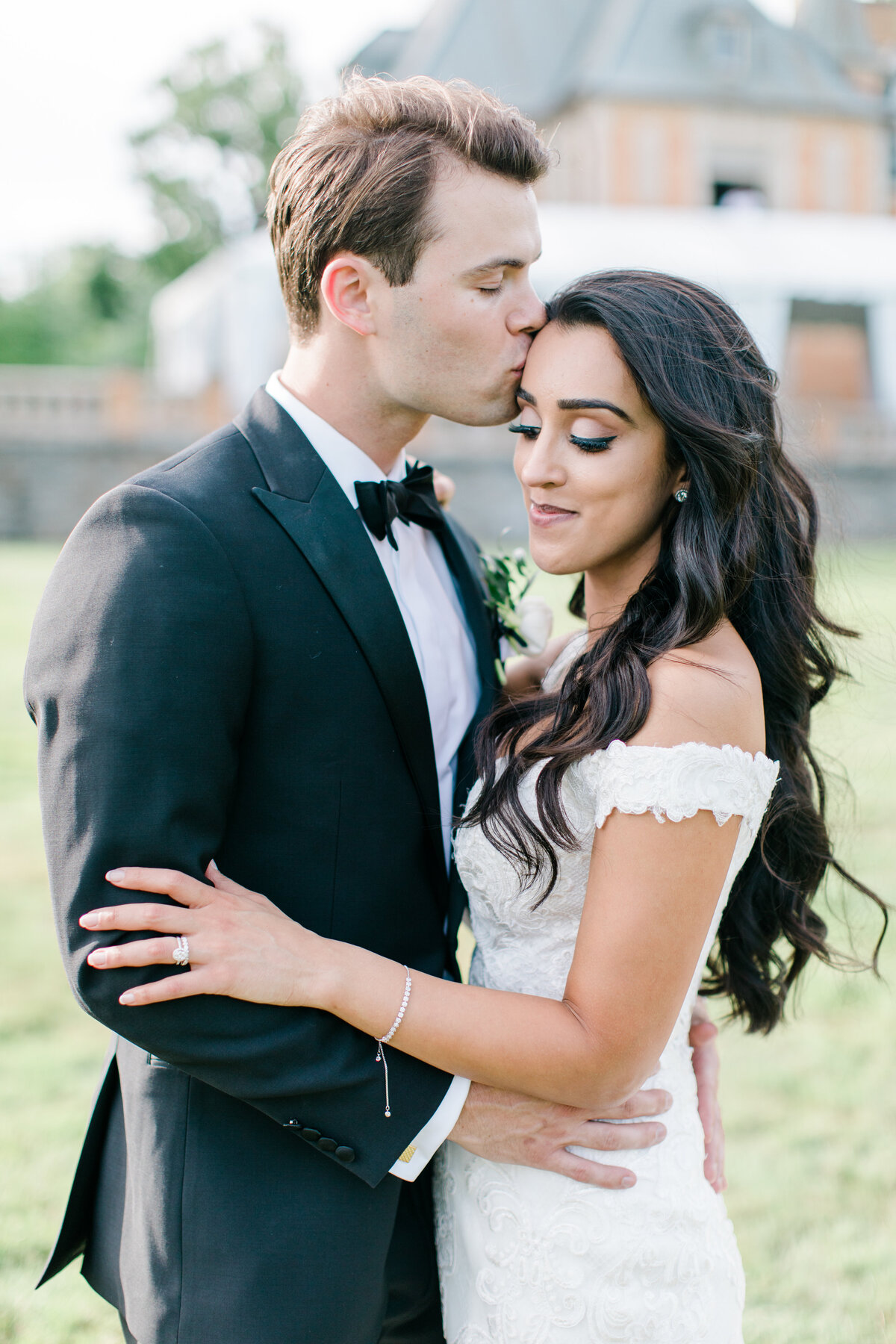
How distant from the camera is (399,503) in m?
2.39

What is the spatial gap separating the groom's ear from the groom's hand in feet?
5.07

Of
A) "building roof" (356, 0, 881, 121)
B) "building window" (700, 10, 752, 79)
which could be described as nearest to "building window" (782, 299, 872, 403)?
"building roof" (356, 0, 881, 121)

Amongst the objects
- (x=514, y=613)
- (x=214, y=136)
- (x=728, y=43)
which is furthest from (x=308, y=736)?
(x=214, y=136)

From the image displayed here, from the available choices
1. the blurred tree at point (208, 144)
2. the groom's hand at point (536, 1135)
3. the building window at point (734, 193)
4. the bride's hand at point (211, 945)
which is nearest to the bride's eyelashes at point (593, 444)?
the bride's hand at point (211, 945)

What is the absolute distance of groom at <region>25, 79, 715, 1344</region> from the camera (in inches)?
69.1

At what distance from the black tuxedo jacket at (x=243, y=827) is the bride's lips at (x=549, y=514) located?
377mm

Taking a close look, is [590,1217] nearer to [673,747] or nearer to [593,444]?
[673,747]

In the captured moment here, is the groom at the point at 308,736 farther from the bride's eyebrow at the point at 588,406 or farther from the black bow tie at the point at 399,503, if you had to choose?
the bride's eyebrow at the point at 588,406

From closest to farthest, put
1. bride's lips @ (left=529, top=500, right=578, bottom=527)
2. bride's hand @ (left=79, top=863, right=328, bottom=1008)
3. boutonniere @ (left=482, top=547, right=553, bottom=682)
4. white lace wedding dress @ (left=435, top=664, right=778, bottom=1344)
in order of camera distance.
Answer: bride's hand @ (left=79, top=863, right=328, bottom=1008)
white lace wedding dress @ (left=435, top=664, right=778, bottom=1344)
bride's lips @ (left=529, top=500, right=578, bottom=527)
boutonniere @ (left=482, top=547, right=553, bottom=682)

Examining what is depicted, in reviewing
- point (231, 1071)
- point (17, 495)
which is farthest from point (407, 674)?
point (17, 495)

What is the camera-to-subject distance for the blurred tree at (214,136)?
39906 millimetres

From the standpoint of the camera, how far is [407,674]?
2.06 metres

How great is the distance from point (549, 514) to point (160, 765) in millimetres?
966

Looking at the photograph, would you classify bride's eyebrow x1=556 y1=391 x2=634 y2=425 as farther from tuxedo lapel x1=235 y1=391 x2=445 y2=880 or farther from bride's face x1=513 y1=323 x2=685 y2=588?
tuxedo lapel x1=235 y1=391 x2=445 y2=880
